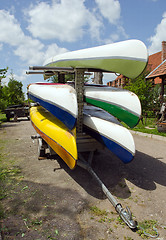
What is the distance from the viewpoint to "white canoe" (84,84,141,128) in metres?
3.68

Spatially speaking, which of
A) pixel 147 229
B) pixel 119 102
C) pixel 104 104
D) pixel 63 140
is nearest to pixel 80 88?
pixel 104 104

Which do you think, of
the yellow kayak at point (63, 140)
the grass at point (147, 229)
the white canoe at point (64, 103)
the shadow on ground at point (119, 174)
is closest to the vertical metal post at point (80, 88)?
the white canoe at point (64, 103)

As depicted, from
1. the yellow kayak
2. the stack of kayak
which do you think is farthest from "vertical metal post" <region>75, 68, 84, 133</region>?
the yellow kayak

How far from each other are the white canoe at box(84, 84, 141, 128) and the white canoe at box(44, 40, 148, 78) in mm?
474

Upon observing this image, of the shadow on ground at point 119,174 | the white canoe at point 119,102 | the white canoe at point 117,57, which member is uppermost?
the white canoe at point 117,57

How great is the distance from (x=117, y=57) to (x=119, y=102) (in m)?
0.91

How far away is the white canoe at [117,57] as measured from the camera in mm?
3535

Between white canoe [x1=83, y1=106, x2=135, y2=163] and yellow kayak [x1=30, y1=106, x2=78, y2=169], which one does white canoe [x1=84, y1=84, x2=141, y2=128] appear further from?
yellow kayak [x1=30, y1=106, x2=78, y2=169]

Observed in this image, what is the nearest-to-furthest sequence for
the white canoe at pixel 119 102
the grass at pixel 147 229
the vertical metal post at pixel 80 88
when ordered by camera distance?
the grass at pixel 147 229 < the white canoe at pixel 119 102 < the vertical metal post at pixel 80 88

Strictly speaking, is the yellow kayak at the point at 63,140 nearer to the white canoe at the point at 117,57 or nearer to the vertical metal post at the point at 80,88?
the vertical metal post at the point at 80,88

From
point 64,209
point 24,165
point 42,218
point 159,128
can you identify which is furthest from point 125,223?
point 159,128

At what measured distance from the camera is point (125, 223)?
2.57 meters

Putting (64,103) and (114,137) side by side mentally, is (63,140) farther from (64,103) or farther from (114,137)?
(114,137)

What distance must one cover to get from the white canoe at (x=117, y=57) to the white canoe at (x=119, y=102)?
474mm
